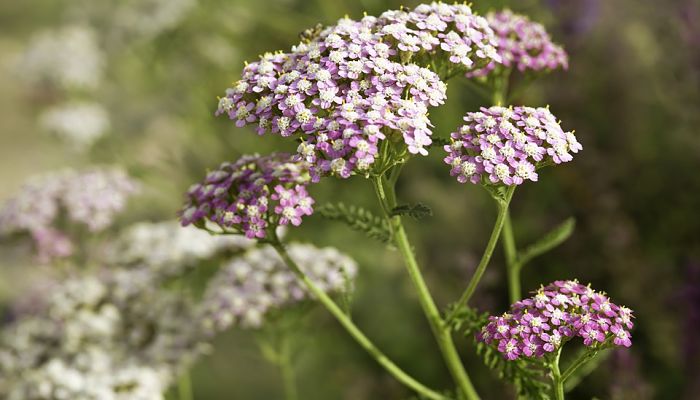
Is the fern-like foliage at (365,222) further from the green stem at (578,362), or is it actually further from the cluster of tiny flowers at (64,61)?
the cluster of tiny flowers at (64,61)

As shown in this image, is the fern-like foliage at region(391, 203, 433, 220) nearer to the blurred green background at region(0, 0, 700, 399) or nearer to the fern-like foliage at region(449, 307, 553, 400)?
the fern-like foliage at region(449, 307, 553, 400)

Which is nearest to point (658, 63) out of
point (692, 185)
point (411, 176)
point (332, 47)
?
point (692, 185)

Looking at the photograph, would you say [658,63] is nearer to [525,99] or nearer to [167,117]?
[525,99]

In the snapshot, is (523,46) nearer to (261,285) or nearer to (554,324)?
(554,324)

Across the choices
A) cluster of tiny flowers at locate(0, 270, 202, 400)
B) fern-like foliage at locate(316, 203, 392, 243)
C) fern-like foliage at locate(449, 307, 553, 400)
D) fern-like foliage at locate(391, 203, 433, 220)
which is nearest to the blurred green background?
cluster of tiny flowers at locate(0, 270, 202, 400)

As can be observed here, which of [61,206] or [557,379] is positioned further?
[61,206]

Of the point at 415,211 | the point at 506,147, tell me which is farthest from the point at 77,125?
the point at 506,147
